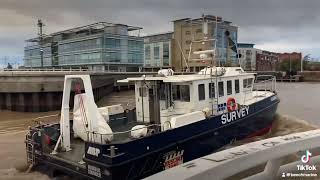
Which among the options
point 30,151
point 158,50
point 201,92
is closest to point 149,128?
point 201,92

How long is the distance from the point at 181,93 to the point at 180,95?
0.07 meters

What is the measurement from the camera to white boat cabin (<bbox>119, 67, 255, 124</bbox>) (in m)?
11.3

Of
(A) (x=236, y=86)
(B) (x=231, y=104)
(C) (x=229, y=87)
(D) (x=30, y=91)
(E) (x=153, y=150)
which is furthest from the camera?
(D) (x=30, y=91)

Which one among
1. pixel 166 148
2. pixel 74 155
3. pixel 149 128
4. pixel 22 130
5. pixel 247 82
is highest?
pixel 247 82

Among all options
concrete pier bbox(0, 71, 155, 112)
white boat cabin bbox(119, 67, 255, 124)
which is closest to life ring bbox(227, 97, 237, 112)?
white boat cabin bbox(119, 67, 255, 124)

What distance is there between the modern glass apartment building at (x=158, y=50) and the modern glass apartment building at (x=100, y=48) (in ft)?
46.4

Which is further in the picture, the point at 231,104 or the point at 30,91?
the point at 30,91

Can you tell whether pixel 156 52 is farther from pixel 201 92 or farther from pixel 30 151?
pixel 30 151

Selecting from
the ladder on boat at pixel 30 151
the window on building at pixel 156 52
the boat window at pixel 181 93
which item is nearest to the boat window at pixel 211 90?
the boat window at pixel 181 93

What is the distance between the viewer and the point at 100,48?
6100 centimetres

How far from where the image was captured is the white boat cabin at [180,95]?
1132 centimetres

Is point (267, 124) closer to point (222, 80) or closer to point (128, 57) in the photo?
point (222, 80)

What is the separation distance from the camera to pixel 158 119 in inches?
464

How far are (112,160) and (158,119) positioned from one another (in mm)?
4079
